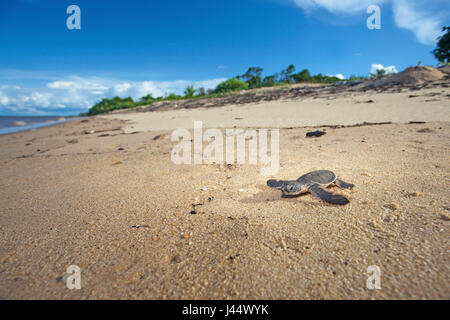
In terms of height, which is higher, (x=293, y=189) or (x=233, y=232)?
(x=293, y=189)

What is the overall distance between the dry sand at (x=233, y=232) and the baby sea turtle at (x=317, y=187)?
8cm

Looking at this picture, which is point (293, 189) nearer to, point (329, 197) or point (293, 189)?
point (293, 189)

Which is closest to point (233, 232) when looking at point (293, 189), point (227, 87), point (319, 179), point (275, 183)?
point (293, 189)

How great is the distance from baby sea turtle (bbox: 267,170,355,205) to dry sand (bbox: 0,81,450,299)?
0.26ft

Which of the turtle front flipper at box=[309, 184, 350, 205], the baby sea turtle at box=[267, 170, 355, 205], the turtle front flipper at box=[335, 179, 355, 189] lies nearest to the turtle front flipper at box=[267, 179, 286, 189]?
the baby sea turtle at box=[267, 170, 355, 205]

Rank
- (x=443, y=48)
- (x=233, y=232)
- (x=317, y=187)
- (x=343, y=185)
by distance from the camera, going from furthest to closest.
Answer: (x=443, y=48)
(x=343, y=185)
(x=317, y=187)
(x=233, y=232)

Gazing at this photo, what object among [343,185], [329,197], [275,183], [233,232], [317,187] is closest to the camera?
[233,232]

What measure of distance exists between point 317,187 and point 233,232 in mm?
906

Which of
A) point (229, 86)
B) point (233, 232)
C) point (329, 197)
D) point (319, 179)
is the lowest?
point (233, 232)

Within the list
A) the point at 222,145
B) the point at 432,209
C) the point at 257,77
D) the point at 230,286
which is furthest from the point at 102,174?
the point at 257,77

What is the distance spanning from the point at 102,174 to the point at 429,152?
13.9 ft

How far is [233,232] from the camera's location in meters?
1.40

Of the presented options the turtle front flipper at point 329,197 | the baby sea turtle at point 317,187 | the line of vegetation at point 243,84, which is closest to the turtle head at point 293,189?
the baby sea turtle at point 317,187
